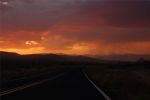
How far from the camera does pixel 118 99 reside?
18109mm

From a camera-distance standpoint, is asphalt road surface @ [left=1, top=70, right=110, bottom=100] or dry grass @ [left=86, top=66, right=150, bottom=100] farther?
dry grass @ [left=86, top=66, right=150, bottom=100]

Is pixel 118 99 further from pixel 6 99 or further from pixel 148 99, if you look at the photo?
pixel 6 99

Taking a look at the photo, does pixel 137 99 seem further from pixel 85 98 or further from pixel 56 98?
pixel 56 98

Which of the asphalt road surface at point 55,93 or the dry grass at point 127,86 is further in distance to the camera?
the dry grass at point 127,86

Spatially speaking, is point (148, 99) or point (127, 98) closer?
point (148, 99)

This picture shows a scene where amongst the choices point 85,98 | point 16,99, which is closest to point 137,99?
point 85,98

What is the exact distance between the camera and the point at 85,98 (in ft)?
59.2

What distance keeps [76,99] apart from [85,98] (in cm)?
82

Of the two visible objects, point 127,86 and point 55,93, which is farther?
point 127,86

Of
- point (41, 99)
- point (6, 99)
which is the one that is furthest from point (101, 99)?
point (6, 99)

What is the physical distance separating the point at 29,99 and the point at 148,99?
462 centimetres

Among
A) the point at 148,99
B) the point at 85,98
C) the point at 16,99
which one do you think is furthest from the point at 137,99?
the point at 16,99

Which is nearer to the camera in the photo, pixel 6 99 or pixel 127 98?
pixel 6 99

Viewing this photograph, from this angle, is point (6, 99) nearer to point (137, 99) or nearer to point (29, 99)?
point (29, 99)
